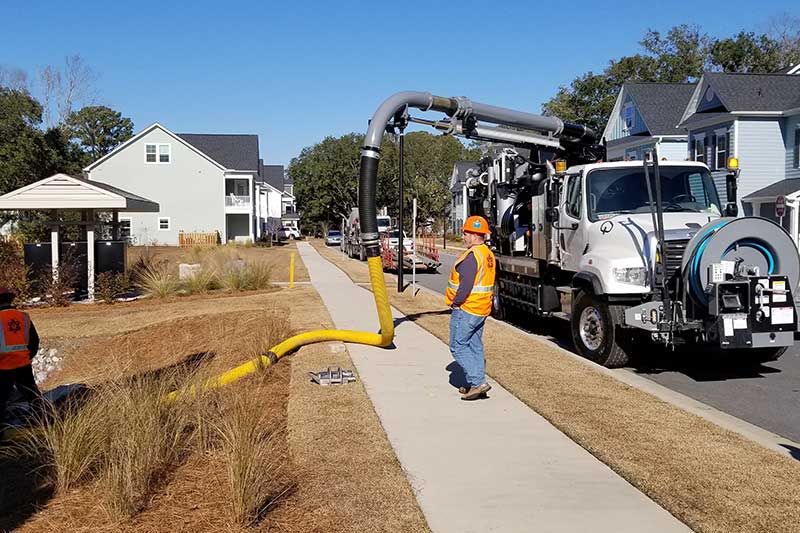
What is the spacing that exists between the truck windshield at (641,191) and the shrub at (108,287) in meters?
13.8

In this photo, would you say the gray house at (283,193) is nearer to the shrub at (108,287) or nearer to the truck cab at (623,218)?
the shrub at (108,287)

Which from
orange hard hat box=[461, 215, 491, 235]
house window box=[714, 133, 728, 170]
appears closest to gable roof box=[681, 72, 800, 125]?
house window box=[714, 133, 728, 170]

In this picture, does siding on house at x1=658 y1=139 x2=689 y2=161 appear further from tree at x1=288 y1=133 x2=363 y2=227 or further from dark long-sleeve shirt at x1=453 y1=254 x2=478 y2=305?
tree at x1=288 y1=133 x2=363 y2=227

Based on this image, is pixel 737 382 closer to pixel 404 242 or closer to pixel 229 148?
pixel 404 242

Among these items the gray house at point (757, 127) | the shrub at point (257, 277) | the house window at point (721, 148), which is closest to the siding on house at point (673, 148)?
the house window at point (721, 148)

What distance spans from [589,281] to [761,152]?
79.8 feet

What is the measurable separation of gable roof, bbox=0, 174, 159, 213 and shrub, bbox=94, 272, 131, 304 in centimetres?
188

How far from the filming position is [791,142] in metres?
30.5

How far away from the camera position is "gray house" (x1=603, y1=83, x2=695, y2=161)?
38969 mm

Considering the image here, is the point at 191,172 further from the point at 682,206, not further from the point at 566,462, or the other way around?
the point at 566,462

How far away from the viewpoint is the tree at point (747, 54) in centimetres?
6462

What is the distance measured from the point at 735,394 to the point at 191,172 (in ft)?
179

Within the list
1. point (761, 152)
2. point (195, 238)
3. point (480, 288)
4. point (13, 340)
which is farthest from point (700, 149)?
point (195, 238)

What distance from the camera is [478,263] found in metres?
7.68
